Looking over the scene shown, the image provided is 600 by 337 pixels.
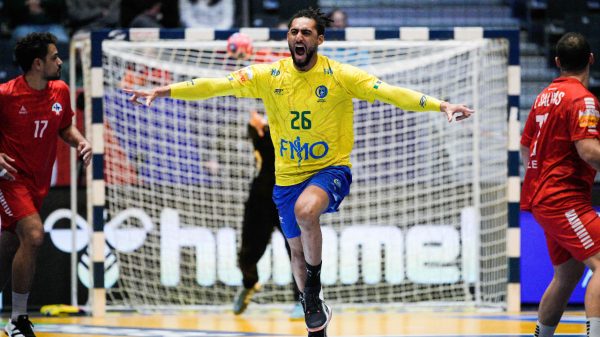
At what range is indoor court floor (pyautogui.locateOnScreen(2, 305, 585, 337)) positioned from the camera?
8.71m

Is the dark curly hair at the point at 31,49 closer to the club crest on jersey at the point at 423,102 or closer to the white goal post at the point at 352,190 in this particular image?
the white goal post at the point at 352,190

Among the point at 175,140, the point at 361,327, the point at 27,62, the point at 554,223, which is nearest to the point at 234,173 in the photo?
the point at 175,140

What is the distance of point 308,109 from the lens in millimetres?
7020

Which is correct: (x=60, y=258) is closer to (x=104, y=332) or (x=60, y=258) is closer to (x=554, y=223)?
(x=104, y=332)

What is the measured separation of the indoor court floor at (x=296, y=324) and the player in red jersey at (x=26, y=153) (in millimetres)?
959

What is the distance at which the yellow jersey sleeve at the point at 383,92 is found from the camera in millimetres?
6766

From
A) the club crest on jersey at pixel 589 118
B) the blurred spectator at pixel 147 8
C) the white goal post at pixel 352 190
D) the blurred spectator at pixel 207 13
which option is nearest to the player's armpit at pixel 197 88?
the club crest on jersey at pixel 589 118

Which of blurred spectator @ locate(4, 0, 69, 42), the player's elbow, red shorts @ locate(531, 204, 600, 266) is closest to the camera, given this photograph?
the player's elbow

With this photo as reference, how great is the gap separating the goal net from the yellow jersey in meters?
3.24

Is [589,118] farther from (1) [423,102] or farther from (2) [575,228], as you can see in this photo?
(1) [423,102]

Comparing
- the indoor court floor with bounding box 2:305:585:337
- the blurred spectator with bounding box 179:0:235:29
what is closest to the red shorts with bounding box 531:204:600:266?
the indoor court floor with bounding box 2:305:585:337

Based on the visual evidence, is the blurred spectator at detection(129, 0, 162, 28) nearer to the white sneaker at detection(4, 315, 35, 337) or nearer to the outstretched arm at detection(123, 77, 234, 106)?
the white sneaker at detection(4, 315, 35, 337)

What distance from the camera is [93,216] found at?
9.94 meters

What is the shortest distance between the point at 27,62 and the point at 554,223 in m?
3.95
